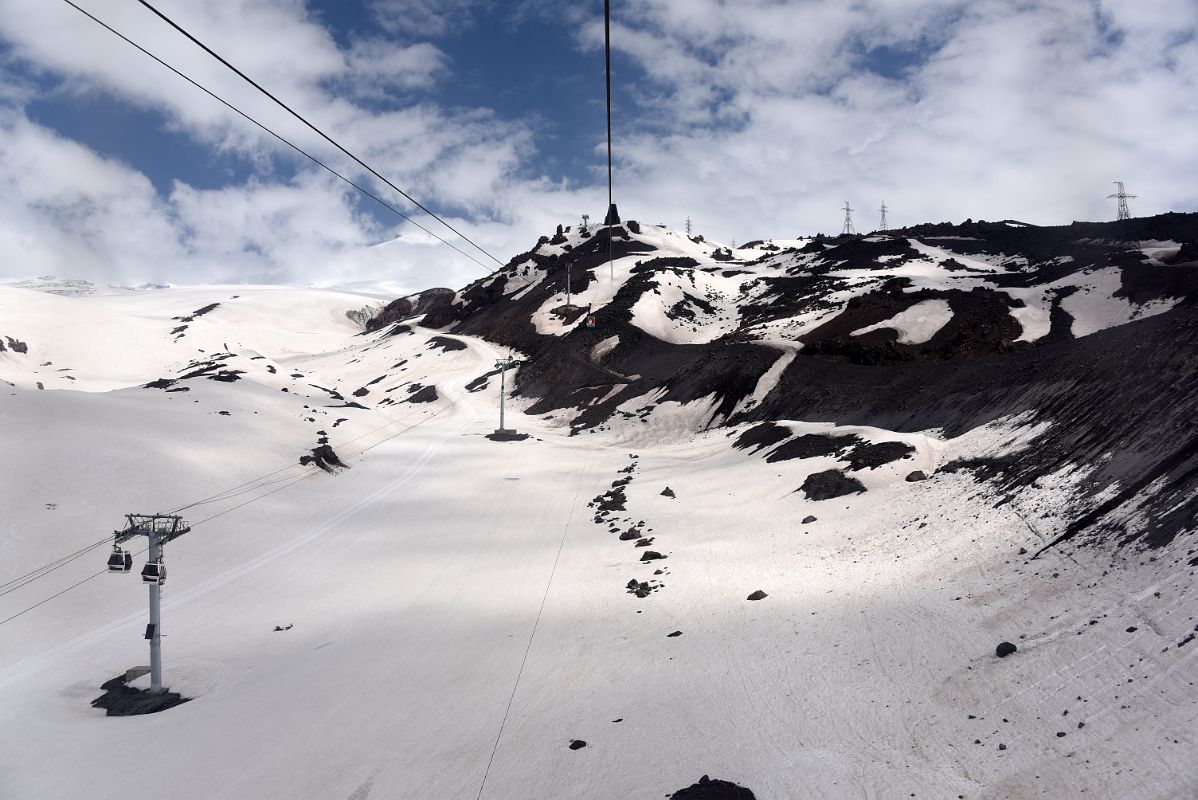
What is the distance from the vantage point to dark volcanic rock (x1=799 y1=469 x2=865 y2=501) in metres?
21.1

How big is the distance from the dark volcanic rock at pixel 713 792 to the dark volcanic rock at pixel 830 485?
14.4 metres

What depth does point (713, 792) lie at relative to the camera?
315 inches

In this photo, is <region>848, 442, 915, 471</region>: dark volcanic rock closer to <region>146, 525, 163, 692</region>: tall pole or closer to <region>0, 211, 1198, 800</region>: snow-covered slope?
<region>0, 211, 1198, 800</region>: snow-covered slope

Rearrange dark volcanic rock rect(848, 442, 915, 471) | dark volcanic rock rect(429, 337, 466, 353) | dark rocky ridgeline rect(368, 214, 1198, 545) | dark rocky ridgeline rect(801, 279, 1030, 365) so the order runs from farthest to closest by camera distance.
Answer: dark volcanic rock rect(429, 337, 466, 353) < dark rocky ridgeline rect(801, 279, 1030, 365) < dark volcanic rock rect(848, 442, 915, 471) < dark rocky ridgeline rect(368, 214, 1198, 545)

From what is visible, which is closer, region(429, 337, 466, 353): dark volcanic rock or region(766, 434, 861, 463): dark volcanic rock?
region(766, 434, 861, 463): dark volcanic rock

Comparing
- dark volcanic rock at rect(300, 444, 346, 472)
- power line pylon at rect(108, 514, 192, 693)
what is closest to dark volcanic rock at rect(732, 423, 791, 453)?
dark volcanic rock at rect(300, 444, 346, 472)

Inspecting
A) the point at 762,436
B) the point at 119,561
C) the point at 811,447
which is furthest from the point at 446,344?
the point at 119,561

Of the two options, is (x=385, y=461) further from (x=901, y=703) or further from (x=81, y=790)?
(x=901, y=703)

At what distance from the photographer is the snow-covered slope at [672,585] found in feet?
28.7

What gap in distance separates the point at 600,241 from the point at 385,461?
8040cm

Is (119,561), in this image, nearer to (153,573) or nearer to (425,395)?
(153,573)

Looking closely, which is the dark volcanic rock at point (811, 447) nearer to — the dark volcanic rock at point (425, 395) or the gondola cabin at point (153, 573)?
the gondola cabin at point (153, 573)

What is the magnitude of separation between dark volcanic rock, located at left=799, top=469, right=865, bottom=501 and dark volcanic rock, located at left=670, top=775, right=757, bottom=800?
1444 centimetres

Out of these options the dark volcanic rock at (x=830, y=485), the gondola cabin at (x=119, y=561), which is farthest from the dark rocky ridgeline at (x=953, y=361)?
the gondola cabin at (x=119, y=561)
